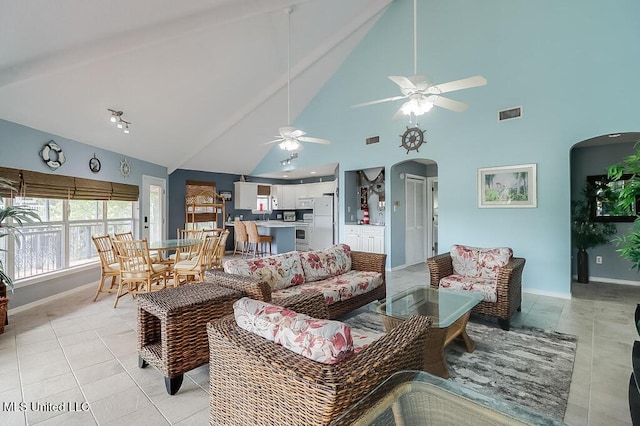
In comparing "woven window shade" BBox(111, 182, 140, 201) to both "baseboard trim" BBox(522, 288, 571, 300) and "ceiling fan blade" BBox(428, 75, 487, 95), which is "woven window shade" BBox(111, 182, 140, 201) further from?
"baseboard trim" BBox(522, 288, 571, 300)

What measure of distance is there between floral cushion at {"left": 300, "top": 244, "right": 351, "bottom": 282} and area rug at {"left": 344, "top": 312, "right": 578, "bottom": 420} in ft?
2.25

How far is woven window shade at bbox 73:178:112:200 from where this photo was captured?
4.58 metres

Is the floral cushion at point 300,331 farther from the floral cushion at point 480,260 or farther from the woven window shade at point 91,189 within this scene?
the woven window shade at point 91,189

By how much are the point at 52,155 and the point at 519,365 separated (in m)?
5.85

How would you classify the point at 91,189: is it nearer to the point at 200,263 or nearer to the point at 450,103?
the point at 200,263

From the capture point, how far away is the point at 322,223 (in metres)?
8.34

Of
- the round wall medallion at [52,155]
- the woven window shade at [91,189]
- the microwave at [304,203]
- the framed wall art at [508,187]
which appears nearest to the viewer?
the round wall medallion at [52,155]

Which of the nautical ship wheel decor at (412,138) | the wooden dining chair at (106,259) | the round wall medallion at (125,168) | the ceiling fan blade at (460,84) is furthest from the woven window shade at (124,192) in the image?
the ceiling fan blade at (460,84)

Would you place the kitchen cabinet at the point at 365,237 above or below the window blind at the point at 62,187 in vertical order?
below

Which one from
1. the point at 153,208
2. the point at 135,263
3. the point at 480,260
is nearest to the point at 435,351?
the point at 480,260

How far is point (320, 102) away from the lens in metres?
7.04

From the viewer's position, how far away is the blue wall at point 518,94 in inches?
153

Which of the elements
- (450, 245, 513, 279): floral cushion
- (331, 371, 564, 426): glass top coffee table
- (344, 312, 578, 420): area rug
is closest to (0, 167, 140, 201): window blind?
(344, 312, 578, 420): area rug

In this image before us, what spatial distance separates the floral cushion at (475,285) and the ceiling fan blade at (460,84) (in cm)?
201
